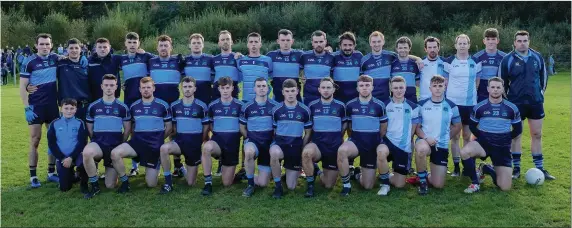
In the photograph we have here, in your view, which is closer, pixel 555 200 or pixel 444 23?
pixel 555 200

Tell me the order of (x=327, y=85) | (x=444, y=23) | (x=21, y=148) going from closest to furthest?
1. (x=327, y=85)
2. (x=21, y=148)
3. (x=444, y=23)

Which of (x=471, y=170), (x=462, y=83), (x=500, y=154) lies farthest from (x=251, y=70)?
(x=500, y=154)

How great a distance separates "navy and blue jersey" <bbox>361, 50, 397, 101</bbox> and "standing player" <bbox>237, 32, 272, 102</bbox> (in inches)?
57.8

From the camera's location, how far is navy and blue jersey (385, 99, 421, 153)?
6459 mm

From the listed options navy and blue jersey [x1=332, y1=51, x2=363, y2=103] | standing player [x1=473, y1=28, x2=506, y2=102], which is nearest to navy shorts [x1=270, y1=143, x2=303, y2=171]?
navy and blue jersey [x1=332, y1=51, x2=363, y2=103]

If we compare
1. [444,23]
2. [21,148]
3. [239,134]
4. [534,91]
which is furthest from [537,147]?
[444,23]

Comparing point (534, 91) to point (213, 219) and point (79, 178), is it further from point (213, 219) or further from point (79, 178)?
point (79, 178)

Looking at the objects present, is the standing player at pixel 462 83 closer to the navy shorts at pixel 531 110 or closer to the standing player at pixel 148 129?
the navy shorts at pixel 531 110

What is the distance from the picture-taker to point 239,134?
6781 mm

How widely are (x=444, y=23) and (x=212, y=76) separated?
1296 inches

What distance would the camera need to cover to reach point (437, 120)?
6504 millimetres

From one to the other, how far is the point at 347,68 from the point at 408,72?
0.85 metres

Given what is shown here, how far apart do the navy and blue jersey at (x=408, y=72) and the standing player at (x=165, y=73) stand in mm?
3122

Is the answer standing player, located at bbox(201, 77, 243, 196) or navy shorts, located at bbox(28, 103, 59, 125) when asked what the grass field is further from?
navy shorts, located at bbox(28, 103, 59, 125)
